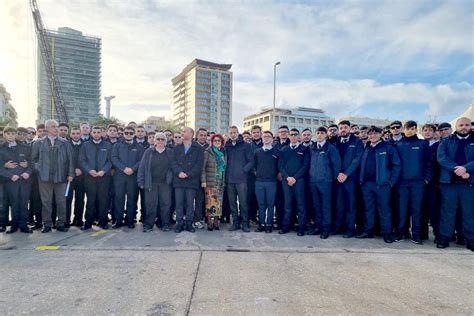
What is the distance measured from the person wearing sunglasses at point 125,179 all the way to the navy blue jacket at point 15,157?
1698mm

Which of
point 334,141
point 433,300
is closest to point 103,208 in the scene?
point 334,141

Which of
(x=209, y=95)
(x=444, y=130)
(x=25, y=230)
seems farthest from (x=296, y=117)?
(x=25, y=230)

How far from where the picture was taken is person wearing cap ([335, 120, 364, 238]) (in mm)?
5894

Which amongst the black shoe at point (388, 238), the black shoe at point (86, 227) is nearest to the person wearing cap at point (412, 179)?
the black shoe at point (388, 238)

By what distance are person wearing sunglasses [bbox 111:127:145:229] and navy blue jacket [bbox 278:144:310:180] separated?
3.23 metres

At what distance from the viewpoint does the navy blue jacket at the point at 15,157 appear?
5.92 m

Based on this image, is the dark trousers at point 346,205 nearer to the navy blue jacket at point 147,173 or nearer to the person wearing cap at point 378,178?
the person wearing cap at point 378,178

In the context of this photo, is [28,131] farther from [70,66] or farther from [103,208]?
[70,66]

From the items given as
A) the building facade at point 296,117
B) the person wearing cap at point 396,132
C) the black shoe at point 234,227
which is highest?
the building facade at point 296,117

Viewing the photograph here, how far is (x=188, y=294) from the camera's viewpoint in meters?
3.19

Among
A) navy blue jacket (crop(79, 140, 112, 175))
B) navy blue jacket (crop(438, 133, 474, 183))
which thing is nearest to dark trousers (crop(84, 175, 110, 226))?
navy blue jacket (crop(79, 140, 112, 175))

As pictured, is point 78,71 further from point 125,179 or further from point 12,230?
Result: point 125,179

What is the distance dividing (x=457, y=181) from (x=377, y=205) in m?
1.39

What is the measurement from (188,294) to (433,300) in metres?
2.63
